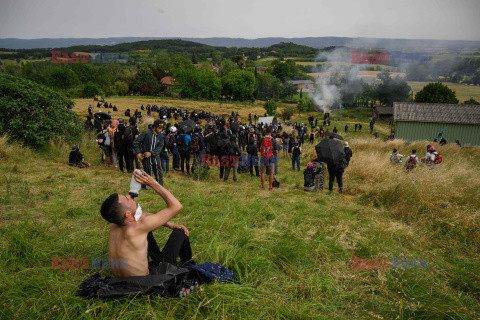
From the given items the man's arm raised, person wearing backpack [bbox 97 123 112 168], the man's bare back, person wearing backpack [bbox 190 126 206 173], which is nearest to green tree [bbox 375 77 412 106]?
person wearing backpack [bbox 190 126 206 173]

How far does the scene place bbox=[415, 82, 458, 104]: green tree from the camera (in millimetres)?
46188

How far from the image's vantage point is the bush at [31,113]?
9125 millimetres

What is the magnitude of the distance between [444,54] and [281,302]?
5022 inches

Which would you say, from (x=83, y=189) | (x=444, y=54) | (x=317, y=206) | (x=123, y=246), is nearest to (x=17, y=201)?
(x=83, y=189)

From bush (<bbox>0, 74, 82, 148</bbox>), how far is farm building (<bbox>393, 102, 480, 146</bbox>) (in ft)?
88.4

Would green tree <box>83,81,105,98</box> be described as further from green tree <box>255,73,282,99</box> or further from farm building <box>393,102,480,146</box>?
farm building <box>393,102,480,146</box>

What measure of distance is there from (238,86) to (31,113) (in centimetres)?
6778

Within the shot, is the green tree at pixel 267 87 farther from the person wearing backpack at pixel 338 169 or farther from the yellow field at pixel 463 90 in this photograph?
the person wearing backpack at pixel 338 169

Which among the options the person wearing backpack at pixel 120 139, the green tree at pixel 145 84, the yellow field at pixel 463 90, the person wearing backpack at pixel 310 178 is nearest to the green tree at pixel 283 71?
the yellow field at pixel 463 90

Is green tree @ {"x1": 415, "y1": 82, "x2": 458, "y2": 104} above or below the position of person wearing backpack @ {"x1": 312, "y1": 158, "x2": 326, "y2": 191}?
above

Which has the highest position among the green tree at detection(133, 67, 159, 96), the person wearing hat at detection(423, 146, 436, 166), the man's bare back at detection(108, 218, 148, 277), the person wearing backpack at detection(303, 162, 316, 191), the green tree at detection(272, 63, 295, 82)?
the green tree at detection(272, 63, 295, 82)

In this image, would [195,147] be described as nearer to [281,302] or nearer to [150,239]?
[150,239]

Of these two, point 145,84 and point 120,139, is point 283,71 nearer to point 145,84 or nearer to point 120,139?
point 145,84

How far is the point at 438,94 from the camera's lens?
1842 inches
